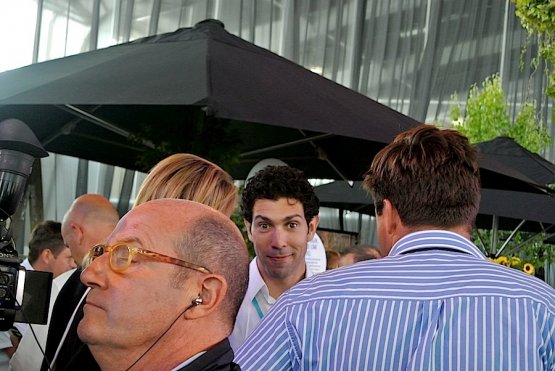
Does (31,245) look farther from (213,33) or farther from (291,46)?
(291,46)

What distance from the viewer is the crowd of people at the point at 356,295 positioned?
2.11 meters

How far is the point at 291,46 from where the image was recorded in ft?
46.9

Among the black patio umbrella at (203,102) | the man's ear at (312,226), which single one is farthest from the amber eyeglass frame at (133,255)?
the man's ear at (312,226)

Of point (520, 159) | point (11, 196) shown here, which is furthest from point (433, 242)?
point (520, 159)

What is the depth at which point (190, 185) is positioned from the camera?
3.19 m

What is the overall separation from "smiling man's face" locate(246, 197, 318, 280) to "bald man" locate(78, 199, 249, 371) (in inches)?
62.2

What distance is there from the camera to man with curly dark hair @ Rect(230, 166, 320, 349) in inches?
148

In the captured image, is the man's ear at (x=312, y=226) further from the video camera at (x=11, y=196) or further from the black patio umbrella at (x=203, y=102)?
the video camera at (x=11, y=196)

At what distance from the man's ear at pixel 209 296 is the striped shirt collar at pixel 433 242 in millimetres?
612

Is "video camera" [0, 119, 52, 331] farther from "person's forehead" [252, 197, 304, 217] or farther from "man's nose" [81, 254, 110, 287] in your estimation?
"person's forehead" [252, 197, 304, 217]

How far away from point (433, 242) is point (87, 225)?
203 centimetres

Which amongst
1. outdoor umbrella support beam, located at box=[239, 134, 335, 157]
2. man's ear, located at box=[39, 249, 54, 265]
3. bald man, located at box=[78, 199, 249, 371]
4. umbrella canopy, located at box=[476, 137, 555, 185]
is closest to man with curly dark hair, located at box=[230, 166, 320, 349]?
outdoor umbrella support beam, located at box=[239, 134, 335, 157]

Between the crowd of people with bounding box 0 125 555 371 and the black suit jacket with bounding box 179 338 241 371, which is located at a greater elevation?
the crowd of people with bounding box 0 125 555 371

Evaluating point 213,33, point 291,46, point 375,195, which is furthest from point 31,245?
point 291,46
